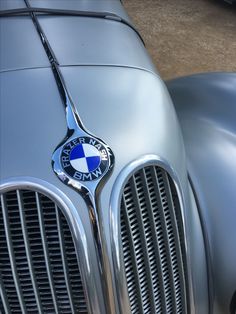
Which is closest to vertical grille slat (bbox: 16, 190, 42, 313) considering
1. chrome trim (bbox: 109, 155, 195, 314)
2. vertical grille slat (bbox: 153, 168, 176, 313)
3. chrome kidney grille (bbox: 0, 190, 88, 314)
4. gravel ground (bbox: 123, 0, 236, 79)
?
chrome kidney grille (bbox: 0, 190, 88, 314)

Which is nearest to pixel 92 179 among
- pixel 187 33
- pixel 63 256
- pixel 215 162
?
pixel 63 256

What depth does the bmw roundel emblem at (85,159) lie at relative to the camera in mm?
968

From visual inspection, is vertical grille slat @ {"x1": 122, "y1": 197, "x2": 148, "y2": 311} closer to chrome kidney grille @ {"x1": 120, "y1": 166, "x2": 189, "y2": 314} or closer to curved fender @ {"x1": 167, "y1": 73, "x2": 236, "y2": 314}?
chrome kidney grille @ {"x1": 120, "y1": 166, "x2": 189, "y2": 314}

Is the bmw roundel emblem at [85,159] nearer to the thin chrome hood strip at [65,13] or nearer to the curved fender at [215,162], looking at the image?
the curved fender at [215,162]

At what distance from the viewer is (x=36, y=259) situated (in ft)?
3.23

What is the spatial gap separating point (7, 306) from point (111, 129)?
0.39m

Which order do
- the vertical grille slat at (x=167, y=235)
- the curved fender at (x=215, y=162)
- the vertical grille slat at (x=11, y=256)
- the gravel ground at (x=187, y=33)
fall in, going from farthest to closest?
the gravel ground at (x=187, y=33) → the curved fender at (x=215, y=162) → the vertical grille slat at (x=167, y=235) → the vertical grille slat at (x=11, y=256)

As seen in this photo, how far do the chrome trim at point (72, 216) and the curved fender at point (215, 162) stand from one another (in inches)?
13.0

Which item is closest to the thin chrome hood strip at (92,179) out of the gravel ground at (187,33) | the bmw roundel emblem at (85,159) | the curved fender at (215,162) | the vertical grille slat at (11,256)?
the bmw roundel emblem at (85,159)

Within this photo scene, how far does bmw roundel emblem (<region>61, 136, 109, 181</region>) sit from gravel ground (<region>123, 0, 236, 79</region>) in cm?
188

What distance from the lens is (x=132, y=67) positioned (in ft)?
4.01

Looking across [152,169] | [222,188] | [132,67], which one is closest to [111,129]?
[152,169]

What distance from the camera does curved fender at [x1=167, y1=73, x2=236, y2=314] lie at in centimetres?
119

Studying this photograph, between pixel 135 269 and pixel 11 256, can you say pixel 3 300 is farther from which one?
pixel 135 269
